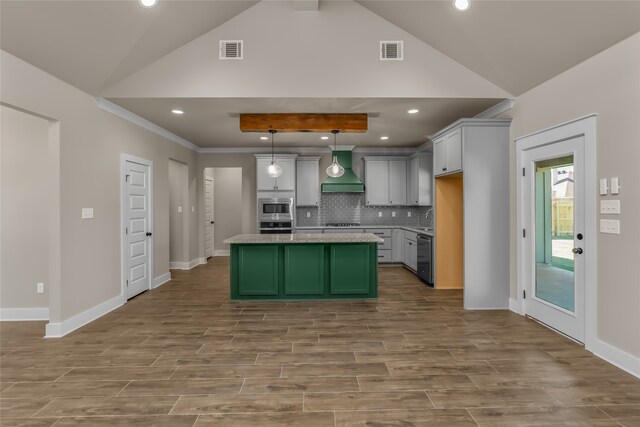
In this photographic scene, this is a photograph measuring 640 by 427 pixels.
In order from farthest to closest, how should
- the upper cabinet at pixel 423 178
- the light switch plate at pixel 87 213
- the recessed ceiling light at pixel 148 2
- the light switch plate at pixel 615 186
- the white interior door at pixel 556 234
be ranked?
the upper cabinet at pixel 423 178
the light switch plate at pixel 87 213
the white interior door at pixel 556 234
the recessed ceiling light at pixel 148 2
the light switch plate at pixel 615 186

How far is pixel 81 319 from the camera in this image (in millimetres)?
3896

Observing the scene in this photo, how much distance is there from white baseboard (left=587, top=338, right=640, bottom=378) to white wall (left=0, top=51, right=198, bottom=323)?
524 centimetres

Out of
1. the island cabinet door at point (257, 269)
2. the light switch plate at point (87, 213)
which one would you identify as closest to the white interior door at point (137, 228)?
the light switch plate at point (87, 213)

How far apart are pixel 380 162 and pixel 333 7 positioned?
13.3ft

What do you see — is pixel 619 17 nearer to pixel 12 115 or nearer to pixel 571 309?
pixel 571 309

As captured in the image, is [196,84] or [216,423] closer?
[216,423]

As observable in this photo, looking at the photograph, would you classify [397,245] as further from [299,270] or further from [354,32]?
[354,32]

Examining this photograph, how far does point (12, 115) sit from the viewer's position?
401 centimetres

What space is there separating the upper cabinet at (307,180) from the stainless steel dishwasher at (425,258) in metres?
2.56

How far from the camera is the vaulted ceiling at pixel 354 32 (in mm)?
2859

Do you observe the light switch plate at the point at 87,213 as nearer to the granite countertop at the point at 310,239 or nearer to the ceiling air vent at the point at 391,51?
the granite countertop at the point at 310,239

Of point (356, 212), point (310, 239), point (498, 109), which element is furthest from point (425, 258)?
point (498, 109)

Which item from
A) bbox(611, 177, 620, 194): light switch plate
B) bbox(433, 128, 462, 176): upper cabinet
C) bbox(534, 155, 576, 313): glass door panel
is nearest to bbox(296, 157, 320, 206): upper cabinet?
bbox(433, 128, 462, 176): upper cabinet

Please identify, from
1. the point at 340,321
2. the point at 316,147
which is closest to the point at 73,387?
the point at 340,321
